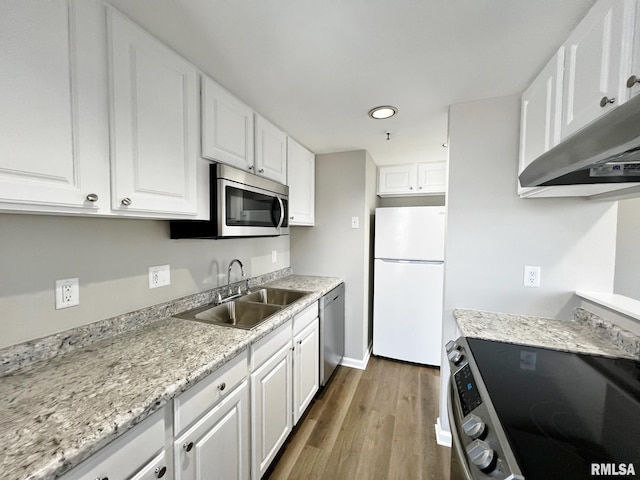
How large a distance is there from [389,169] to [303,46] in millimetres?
2239

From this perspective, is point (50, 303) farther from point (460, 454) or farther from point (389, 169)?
point (389, 169)

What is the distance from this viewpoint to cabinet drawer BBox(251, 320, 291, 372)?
4.19 feet

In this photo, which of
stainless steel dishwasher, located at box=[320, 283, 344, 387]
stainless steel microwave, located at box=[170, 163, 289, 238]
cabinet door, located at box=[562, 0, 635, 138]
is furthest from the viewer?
stainless steel dishwasher, located at box=[320, 283, 344, 387]

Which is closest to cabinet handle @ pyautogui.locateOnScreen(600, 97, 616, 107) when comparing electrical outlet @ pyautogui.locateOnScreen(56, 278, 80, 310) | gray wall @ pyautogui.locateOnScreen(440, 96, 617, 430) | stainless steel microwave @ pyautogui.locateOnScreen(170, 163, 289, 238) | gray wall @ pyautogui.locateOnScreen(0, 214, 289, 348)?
gray wall @ pyautogui.locateOnScreen(440, 96, 617, 430)

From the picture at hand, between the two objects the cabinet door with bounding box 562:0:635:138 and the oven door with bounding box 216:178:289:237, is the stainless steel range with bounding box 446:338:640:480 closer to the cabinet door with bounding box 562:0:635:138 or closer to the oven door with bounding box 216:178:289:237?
the cabinet door with bounding box 562:0:635:138

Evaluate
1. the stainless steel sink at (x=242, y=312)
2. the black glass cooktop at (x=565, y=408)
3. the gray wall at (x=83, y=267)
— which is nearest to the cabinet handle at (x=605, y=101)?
the black glass cooktop at (x=565, y=408)

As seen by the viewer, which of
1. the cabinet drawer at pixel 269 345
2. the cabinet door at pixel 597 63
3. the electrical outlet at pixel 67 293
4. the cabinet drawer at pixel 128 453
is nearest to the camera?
the cabinet drawer at pixel 128 453

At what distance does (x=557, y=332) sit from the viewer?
50.4 inches

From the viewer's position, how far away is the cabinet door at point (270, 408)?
1.28 meters

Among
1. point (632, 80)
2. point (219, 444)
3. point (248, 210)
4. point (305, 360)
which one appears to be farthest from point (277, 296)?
point (632, 80)

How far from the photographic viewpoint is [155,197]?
109cm

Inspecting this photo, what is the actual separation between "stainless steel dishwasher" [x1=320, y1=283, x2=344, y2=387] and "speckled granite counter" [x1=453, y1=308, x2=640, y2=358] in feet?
3.35

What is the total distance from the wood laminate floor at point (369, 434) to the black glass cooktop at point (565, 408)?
1031mm

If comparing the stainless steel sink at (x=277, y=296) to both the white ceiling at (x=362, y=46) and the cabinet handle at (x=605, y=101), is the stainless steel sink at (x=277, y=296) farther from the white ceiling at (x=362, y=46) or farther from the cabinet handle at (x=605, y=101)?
the cabinet handle at (x=605, y=101)
